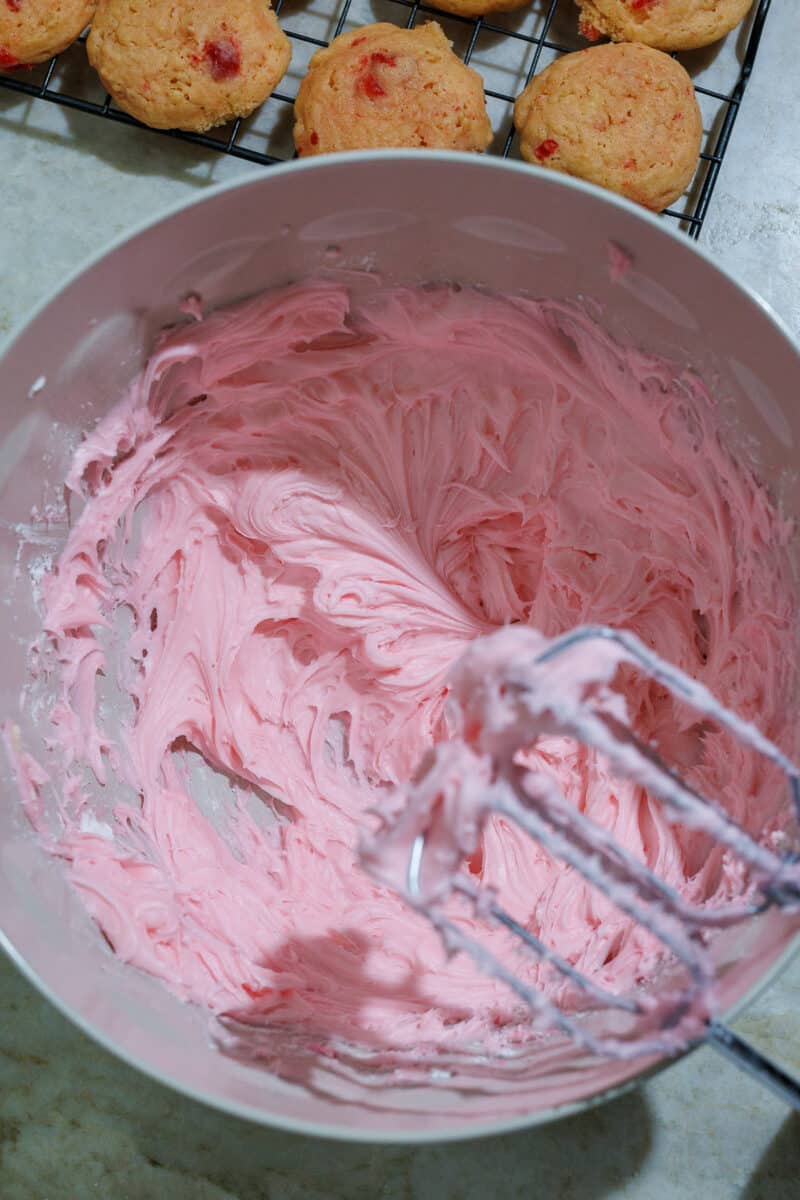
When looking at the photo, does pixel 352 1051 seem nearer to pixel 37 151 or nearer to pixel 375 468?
pixel 375 468

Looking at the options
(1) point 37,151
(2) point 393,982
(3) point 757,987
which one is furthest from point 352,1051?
(1) point 37,151

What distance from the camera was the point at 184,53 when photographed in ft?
3.64

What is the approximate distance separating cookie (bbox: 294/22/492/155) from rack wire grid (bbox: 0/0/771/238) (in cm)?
10

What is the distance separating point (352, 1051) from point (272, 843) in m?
0.27

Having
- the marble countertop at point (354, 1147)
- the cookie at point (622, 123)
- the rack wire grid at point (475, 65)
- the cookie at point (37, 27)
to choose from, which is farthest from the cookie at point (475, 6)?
the marble countertop at point (354, 1147)

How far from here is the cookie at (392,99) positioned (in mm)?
1090

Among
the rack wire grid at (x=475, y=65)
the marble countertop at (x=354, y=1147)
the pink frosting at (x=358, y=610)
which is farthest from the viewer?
the rack wire grid at (x=475, y=65)

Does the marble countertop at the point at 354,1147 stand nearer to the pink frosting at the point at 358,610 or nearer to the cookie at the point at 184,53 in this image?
the pink frosting at the point at 358,610

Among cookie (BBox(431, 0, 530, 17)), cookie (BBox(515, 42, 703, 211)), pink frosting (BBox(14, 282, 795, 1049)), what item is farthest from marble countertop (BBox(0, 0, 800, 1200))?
cookie (BBox(431, 0, 530, 17))

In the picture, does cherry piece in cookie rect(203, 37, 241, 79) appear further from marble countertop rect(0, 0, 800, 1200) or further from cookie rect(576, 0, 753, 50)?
marble countertop rect(0, 0, 800, 1200)

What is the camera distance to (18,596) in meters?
0.99

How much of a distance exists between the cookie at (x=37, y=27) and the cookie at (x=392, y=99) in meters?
0.27

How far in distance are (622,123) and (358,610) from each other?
58 centimetres

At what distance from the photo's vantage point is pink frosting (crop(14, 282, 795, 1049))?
38.7 inches
